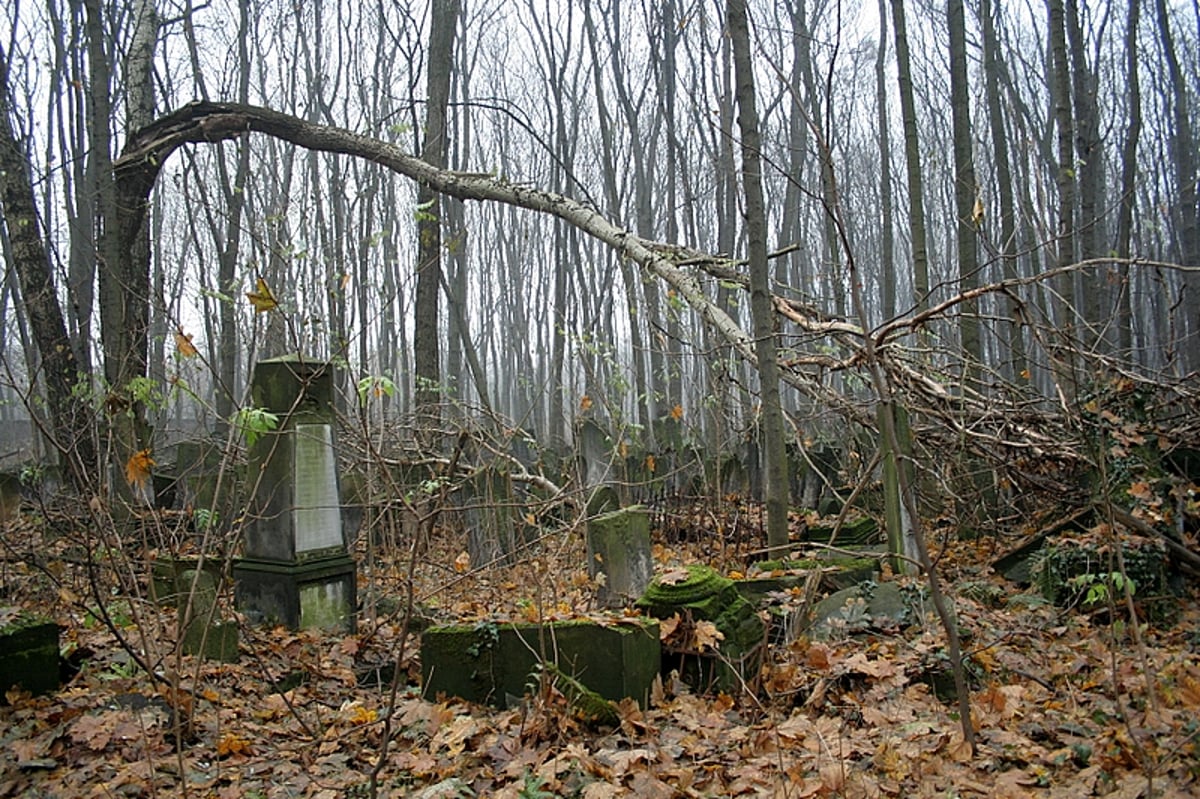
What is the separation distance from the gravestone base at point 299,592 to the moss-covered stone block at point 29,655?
6.46 ft

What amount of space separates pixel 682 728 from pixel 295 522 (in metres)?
3.78

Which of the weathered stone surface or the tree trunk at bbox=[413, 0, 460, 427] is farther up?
the tree trunk at bbox=[413, 0, 460, 427]

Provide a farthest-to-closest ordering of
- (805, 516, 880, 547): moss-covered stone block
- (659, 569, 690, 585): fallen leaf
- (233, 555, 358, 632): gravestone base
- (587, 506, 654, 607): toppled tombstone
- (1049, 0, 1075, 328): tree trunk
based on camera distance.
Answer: (1049, 0, 1075, 328): tree trunk
(805, 516, 880, 547): moss-covered stone block
(233, 555, 358, 632): gravestone base
(587, 506, 654, 607): toppled tombstone
(659, 569, 690, 585): fallen leaf

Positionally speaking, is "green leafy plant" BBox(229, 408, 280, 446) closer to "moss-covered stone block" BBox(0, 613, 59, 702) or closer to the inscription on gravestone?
"moss-covered stone block" BBox(0, 613, 59, 702)

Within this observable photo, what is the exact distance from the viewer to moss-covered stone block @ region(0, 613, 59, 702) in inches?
173

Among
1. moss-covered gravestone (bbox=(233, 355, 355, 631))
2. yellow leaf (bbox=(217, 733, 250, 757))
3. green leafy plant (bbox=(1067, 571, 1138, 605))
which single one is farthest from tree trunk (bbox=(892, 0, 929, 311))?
yellow leaf (bbox=(217, 733, 250, 757))

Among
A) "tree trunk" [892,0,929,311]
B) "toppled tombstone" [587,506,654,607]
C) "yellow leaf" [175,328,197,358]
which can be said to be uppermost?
"tree trunk" [892,0,929,311]

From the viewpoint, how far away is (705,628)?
15.3ft

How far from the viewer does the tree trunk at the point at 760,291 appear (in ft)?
19.9

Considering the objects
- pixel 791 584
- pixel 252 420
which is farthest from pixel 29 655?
pixel 791 584

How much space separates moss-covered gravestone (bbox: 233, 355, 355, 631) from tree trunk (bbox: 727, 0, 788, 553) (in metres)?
3.35

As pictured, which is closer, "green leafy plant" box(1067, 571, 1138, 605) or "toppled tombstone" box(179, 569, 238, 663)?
"green leafy plant" box(1067, 571, 1138, 605)

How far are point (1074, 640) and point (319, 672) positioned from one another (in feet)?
15.5

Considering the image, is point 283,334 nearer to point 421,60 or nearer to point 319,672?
point 319,672
